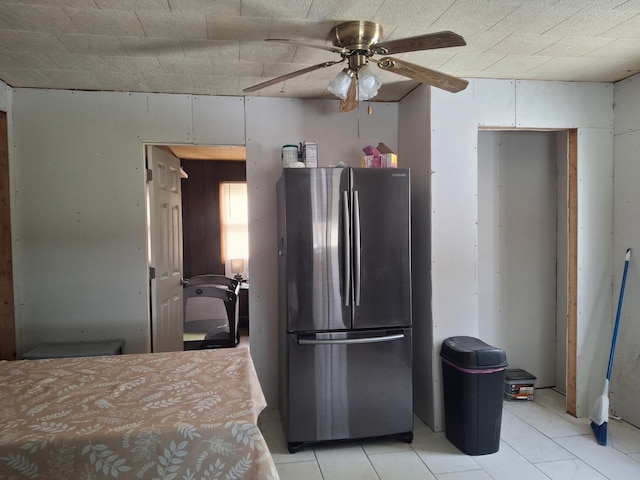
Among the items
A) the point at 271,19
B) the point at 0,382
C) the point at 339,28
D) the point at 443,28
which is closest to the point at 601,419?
the point at 443,28

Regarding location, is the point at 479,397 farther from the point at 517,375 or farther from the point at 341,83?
the point at 341,83

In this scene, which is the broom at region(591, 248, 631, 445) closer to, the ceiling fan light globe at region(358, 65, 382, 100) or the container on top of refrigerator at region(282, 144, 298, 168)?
the ceiling fan light globe at region(358, 65, 382, 100)

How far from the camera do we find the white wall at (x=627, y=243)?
9.45 ft

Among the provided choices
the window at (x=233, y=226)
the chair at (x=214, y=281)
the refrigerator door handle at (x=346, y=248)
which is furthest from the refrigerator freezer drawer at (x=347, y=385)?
the window at (x=233, y=226)

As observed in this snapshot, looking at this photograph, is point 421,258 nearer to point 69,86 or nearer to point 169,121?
point 169,121

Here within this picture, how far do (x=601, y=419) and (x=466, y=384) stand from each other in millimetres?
932

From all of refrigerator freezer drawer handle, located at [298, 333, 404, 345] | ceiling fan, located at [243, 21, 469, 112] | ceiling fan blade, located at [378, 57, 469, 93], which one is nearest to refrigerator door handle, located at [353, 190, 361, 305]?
refrigerator freezer drawer handle, located at [298, 333, 404, 345]

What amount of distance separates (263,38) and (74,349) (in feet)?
7.59

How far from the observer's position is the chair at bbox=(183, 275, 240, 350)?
479 centimetres

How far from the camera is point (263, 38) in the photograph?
2.20 meters

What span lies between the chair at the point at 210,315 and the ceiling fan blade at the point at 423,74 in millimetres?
3397

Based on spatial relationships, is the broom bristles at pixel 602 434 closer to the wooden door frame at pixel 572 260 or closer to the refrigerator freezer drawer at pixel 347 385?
the wooden door frame at pixel 572 260

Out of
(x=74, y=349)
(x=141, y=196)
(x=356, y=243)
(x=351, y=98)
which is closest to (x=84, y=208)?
(x=141, y=196)

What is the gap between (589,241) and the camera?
3049 mm
